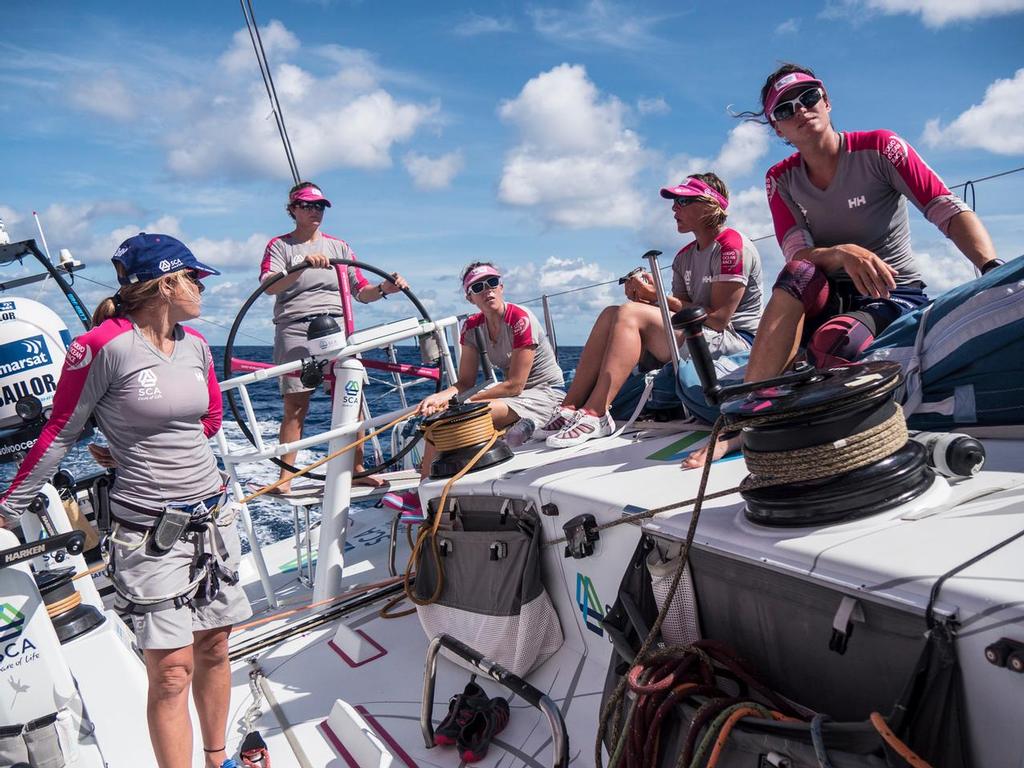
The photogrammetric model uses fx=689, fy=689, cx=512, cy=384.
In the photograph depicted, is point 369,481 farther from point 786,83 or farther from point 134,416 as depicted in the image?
point 786,83

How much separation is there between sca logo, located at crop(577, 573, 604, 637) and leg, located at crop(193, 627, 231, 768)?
1044 mm

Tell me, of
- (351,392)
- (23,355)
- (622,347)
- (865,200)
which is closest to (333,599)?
(351,392)

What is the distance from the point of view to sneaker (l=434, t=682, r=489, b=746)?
2.04 metres

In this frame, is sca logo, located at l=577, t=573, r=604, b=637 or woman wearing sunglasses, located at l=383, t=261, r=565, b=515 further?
woman wearing sunglasses, located at l=383, t=261, r=565, b=515

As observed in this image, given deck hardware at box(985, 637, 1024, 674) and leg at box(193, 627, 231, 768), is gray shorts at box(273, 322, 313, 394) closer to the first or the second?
leg at box(193, 627, 231, 768)

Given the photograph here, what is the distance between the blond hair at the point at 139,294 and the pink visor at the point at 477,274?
1.67 m

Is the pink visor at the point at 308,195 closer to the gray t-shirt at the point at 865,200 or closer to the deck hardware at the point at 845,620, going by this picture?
the gray t-shirt at the point at 865,200

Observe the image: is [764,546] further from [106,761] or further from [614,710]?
[106,761]

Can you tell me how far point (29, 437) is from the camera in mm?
2576

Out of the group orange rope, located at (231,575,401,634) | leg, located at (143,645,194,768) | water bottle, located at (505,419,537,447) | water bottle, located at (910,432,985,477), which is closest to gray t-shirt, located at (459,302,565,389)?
water bottle, located at (505,419,537,447)

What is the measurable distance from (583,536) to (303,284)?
8.12 ft

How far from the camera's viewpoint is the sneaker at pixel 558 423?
2.84 metres

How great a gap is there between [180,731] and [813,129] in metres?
2.55

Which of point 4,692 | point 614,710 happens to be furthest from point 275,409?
point 614,710
